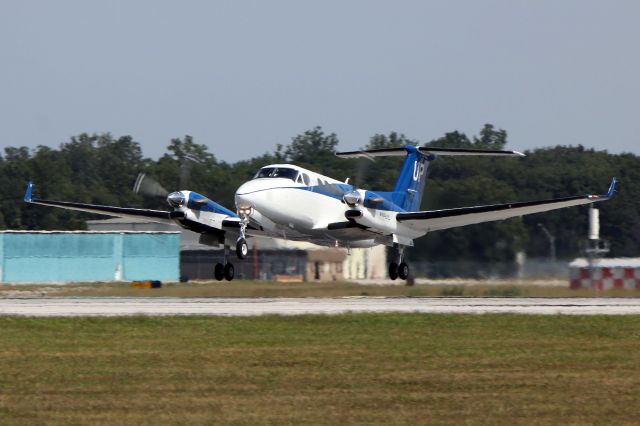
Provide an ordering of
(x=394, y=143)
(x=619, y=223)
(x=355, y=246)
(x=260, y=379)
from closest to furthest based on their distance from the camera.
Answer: (x=260, y=379) → (x=355, y=246) → (x=619, y=223) → (x=394, y=143)

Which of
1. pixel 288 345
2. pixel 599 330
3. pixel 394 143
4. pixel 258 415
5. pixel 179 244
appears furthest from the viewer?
pixel 394 143

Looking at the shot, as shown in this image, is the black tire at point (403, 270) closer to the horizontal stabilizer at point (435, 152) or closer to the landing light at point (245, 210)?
the horizontal stabilizer at point (435, 152)

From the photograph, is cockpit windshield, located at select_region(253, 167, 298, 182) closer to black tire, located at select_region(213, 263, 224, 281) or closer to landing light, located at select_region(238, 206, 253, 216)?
landing light, located at select_region(238, 206, 253, 216)

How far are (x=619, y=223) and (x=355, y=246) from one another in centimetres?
2757

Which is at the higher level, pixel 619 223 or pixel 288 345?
pixel 619 223

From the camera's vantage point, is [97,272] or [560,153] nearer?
[97,272]

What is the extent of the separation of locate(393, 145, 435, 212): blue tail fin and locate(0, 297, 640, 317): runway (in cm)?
385

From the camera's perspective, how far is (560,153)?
96750 millimetres

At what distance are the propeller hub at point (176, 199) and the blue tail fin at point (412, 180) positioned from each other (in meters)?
7.88

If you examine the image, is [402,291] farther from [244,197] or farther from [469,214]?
[244,197]

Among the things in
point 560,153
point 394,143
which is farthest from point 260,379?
point 394,143

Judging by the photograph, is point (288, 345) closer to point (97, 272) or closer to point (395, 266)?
point (395, 266)

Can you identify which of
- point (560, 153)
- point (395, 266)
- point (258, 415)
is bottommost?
point (258, 415)

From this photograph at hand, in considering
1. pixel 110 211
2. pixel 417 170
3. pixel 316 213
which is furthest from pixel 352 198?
pixel 110 211
